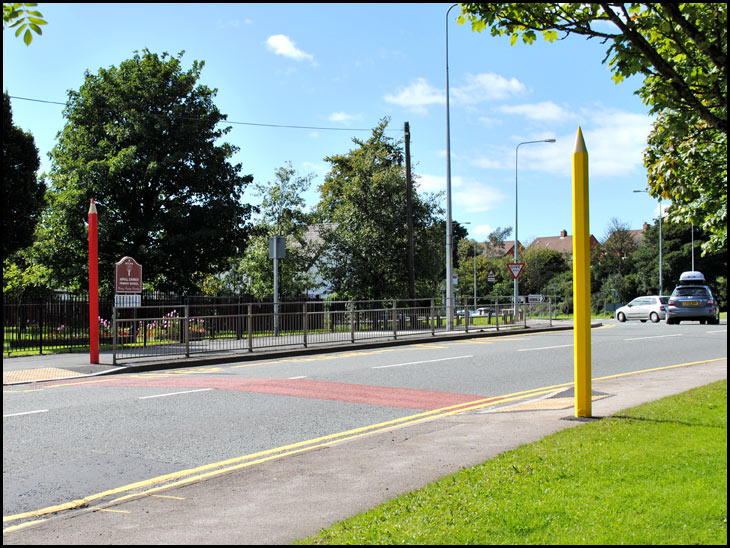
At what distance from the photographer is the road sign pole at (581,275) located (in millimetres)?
7766

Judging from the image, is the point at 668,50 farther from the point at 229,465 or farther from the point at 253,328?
the point at 253,328

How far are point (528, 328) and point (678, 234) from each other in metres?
41.1

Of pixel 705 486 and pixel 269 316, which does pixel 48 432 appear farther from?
pixel 269 316

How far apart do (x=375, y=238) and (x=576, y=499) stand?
1182 inches

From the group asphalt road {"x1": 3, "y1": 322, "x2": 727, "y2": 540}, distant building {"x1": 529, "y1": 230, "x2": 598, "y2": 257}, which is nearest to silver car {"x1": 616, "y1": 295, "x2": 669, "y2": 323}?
asphalt road {"x1": 3, "y1": 322, "x2": 727, "y2": 540}

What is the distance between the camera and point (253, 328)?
59.9ft

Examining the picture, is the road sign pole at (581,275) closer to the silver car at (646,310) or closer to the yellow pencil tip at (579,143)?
the yellow pencil tip at (579,143)

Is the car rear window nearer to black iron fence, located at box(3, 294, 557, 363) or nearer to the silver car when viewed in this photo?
the silver car

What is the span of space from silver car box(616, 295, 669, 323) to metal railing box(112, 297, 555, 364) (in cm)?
1855

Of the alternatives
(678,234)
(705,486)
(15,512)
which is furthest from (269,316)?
(678,234)

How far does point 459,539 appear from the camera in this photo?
3.99 m

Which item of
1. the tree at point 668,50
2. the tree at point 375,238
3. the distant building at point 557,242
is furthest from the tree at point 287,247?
the distant building at point 557,242

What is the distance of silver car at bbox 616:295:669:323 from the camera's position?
125 feet

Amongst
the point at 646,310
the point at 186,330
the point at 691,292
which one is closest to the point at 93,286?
Result: the point at 186,330
